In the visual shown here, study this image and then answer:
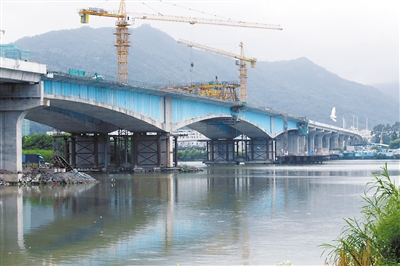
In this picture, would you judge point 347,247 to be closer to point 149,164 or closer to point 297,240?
point 297,240

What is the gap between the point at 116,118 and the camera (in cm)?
8475

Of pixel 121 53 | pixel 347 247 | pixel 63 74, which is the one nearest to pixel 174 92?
pixel 121 53

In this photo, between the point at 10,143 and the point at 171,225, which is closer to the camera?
the point at 171,225

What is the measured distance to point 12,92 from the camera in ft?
196

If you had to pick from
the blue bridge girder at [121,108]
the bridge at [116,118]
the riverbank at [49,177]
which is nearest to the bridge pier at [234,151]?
the bridge at [116,118]

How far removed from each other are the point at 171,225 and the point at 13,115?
3088 centimetres

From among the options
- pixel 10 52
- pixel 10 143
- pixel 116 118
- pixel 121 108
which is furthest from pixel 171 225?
pixel 116 118

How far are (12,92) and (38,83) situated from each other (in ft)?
7.60

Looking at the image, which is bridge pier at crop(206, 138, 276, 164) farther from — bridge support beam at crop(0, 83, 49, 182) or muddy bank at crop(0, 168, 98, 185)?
bridge support beam at crop(0, 83, 49, 182)

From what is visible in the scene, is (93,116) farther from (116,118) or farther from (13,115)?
(13,115)

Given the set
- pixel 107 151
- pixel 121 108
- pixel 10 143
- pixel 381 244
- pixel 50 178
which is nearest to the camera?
pixel 381 244

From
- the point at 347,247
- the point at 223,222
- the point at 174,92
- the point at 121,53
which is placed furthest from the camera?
the point at 121,53

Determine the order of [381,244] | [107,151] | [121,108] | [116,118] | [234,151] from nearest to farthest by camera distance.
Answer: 1. [381,244]
2. [121,108]
3. [116,118]
4. [107,151]
5. [234,151]

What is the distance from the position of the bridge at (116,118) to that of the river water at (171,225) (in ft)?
28.3
